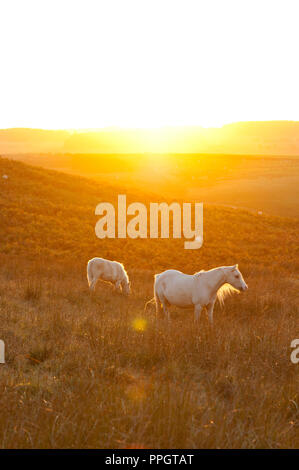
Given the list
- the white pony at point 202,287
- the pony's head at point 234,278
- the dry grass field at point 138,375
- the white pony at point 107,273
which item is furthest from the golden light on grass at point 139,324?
the white pony at point 107,273

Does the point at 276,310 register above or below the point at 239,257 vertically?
above

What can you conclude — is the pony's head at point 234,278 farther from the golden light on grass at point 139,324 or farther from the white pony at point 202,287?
the golden light on grass at point 139,324

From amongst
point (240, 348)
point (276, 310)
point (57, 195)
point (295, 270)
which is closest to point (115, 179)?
point (57, 195)

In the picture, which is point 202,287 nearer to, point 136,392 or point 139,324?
point 139,324

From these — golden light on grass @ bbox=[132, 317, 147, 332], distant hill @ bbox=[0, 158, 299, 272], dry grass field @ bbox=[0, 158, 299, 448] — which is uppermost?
dry grass field @ bbox=[0, 158, 299, 448]

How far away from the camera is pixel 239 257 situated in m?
28.5

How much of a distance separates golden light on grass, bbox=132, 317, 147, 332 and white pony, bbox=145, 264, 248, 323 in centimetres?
107

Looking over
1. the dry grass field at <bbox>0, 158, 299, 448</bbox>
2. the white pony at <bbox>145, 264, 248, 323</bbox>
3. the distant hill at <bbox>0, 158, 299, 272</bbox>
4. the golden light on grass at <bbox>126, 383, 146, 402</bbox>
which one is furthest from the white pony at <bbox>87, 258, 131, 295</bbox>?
the golden light on grass at <bbox>126, 383, 146, 402</bbox>

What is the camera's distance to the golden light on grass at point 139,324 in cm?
824

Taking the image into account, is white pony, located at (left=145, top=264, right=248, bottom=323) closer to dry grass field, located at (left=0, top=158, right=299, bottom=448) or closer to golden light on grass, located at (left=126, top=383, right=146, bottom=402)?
dry grass field, located at (left=0, top=158, right=299, bottom=448)

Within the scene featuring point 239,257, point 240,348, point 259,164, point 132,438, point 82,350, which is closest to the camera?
point 132,438

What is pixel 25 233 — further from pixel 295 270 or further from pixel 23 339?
pixel 23 339

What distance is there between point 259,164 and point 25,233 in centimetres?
8749

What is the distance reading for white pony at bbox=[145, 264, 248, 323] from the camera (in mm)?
10164
